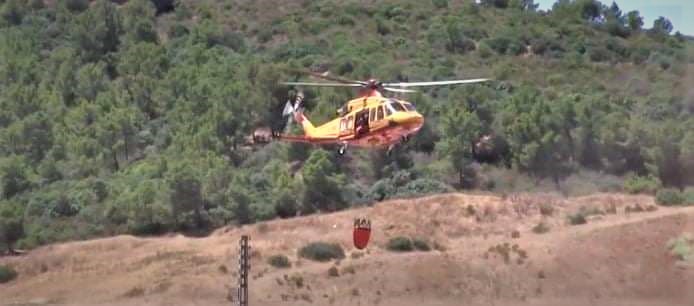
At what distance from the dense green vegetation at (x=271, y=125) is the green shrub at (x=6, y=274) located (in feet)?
10.0

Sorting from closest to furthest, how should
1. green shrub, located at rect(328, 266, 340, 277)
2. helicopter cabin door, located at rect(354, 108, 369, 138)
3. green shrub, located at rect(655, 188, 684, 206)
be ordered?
helicopter cabin door, located at rect(354, 108, 369, 138), green shrub, located at rect(328, 266, 340, 277), green shrub, located at rect(655, 188, 684, 206)

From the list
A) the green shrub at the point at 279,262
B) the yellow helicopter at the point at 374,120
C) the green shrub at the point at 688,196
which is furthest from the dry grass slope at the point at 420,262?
the yellow helicopter at the point at 374,120

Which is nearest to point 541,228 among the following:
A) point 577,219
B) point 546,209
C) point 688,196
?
point 577,219

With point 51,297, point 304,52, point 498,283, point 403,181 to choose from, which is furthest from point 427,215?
point 304,52

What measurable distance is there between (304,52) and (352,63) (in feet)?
34.8

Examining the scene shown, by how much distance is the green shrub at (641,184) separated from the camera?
6612 centimetres

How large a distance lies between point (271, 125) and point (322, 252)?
11462 mm

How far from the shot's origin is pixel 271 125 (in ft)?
242

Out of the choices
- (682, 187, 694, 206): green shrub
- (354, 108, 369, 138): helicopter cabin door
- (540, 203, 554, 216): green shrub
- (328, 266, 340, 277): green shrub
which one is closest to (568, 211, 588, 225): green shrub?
(540, 203, 554, 216): green shrub

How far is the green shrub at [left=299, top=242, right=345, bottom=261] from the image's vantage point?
63938 mm

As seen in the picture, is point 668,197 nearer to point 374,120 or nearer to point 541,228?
point 541,228

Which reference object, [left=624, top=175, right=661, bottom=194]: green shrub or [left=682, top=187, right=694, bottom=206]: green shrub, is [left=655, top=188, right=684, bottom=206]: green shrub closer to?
[left=682, top=187, right=694, bottom=206]: green shrub

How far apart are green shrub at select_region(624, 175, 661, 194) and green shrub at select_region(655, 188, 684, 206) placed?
1.24 m

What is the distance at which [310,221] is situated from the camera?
69.7 m
